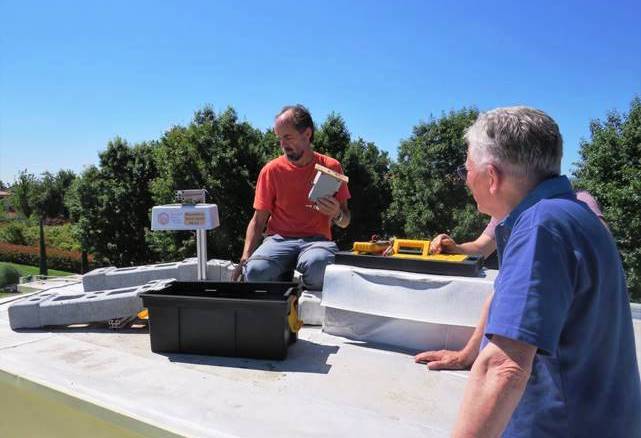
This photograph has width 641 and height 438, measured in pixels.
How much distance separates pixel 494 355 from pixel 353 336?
1737mm

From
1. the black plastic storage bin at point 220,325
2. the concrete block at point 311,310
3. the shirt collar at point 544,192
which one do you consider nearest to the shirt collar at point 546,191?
the shirt collar at point 544,192

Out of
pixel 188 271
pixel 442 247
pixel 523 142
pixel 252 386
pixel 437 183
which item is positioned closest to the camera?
pixel 523 142

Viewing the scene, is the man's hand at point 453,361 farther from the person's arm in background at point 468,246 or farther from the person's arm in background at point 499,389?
the person's arm in background at point 499,389

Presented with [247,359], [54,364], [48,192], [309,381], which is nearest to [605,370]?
[309,381]

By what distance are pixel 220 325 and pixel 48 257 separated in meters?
30.3

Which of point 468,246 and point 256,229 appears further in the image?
point 256,229

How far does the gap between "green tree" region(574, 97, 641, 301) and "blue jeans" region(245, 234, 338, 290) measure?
735 cm

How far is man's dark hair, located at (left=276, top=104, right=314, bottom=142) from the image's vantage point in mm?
3207

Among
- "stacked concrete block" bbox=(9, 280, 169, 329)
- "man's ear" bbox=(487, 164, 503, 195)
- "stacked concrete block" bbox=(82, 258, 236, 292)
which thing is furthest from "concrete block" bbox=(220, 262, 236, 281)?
"man's ear" bbox=(487, 164, 503, 195)

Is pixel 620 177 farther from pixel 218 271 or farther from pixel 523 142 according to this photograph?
pixel 523 142

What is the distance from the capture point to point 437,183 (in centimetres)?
1064

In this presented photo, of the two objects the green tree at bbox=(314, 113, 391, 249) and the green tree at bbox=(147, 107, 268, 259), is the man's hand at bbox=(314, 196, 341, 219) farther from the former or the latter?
the green tree at bbox=(147, 107, 268, 259)

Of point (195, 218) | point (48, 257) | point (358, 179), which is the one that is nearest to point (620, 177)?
point (358, 179)

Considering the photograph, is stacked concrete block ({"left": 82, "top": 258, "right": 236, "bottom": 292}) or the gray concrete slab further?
stacked concrete block ({"left": 82, "top": 258, "right": 236, "bottom": 292})
